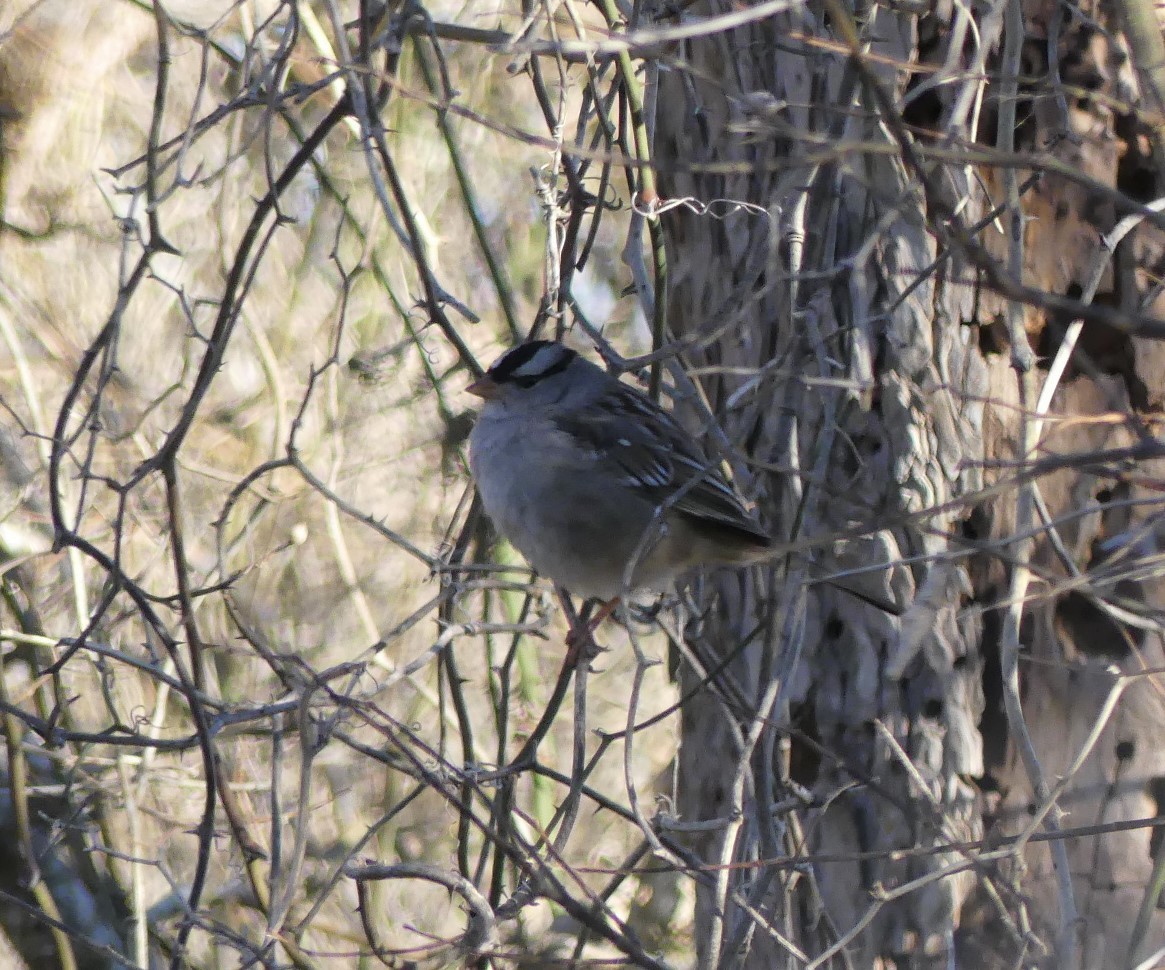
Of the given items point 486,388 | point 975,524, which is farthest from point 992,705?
point 486,388

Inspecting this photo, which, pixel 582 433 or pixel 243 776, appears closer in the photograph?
pixel 582 433

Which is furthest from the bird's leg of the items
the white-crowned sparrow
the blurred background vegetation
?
the blurred background vegetation

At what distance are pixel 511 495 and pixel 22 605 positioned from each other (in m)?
2.40

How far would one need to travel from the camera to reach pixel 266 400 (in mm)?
5902

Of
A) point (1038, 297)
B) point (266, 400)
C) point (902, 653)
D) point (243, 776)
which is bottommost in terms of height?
point (243, 776)

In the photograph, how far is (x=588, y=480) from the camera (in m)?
3.78

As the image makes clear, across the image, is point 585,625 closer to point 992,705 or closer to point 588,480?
point 588,480

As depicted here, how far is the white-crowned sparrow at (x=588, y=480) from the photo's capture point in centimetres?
357

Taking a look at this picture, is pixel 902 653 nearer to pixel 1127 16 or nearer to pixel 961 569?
pixel 961 569

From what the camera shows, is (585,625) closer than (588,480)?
Yes

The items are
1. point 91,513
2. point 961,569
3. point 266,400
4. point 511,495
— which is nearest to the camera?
point 961,569

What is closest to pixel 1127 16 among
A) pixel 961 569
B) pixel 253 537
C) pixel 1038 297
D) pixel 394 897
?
pixel 1038 297

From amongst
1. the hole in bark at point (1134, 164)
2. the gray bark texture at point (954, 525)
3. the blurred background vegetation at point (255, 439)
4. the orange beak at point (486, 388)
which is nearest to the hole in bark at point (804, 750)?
the gray bark texture at point (954, 525)

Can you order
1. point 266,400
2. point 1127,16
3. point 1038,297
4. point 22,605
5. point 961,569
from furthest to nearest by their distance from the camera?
point 266,400 < point 22,605 < point 961,569 < point 1127,16 < point 1038,297
